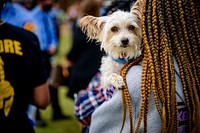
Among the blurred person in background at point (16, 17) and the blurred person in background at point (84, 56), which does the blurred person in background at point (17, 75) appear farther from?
the blurred person in background at point (16, 17)

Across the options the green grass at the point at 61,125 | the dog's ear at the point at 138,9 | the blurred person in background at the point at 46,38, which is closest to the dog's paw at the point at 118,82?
the dog's ear at the point at 138,9

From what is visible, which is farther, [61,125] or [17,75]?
[61,125]

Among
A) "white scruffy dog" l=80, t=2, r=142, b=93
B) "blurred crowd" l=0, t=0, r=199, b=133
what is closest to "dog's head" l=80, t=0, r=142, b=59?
"white scruffy dog" l=80, t=2, r=142, b=93

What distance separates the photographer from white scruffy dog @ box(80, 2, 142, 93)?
2.55 metres

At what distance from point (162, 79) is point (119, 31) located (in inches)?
A: 26.2

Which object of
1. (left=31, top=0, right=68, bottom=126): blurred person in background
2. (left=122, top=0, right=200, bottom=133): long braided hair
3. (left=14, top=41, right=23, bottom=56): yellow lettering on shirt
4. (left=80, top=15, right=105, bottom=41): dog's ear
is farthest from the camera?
(left=31, top=0, right=68, bottom=126): blurred person in background

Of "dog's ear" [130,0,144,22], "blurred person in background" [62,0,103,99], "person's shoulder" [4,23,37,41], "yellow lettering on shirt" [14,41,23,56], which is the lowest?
"blurred person in background" [62,0,103,99]

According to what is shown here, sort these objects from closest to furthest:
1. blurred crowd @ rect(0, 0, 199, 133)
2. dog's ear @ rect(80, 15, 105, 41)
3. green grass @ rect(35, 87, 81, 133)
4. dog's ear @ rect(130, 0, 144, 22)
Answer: dog's ear @ rect(130, 0, 144, 22) < dog's ear @ rect(80, 15, 105, 41) < blurred crowd @ rect(0, 0, 199, 133) < green grass @ rect(35, 87, 81, 133)

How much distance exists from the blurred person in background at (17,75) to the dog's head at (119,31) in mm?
436

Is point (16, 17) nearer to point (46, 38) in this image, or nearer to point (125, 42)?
point (46, 38)

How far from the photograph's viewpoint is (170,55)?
7.20ft

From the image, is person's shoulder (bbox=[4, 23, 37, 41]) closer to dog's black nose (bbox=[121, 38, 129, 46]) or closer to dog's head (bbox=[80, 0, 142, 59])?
dog's head (bbox=[80, 0, 142, 59])

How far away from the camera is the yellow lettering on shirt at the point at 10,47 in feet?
9.15

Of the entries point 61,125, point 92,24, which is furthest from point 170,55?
point 61,125
